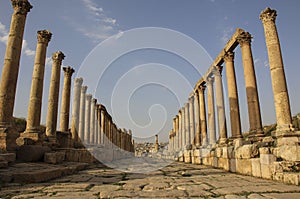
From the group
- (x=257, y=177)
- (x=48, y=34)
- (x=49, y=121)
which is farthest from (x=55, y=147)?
(x=257, y=177)

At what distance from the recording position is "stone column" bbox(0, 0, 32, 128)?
944 cm

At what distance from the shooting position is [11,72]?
988 cm

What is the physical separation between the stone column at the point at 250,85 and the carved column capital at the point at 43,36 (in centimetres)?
1075

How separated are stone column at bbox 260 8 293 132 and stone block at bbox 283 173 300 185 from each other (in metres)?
3.65

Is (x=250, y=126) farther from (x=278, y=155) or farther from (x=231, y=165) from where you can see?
(x=278, y=155)

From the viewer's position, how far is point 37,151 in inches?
378

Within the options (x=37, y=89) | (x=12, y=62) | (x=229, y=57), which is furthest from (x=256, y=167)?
(x=37, y=89)

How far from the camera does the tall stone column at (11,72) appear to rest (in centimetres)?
895

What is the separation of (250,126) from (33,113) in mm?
11273

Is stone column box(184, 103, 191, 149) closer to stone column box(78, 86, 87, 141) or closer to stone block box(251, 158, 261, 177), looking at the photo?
stone column box(78, 86, 87, 141)

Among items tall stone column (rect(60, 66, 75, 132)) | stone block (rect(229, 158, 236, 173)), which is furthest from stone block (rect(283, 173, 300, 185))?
tall stone column (rect(60, 66, 75, 132))

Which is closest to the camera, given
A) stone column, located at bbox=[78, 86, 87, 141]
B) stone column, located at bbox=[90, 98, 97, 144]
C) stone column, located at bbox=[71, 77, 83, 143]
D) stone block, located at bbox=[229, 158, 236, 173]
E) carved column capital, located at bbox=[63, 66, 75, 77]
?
stone block, located at bbox=[229, 158, 236, 173]

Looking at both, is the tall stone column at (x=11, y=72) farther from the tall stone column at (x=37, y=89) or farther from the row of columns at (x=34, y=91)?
the tall stone column at (x=37, y=89)

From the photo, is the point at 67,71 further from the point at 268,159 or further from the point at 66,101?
the point at 268,159
